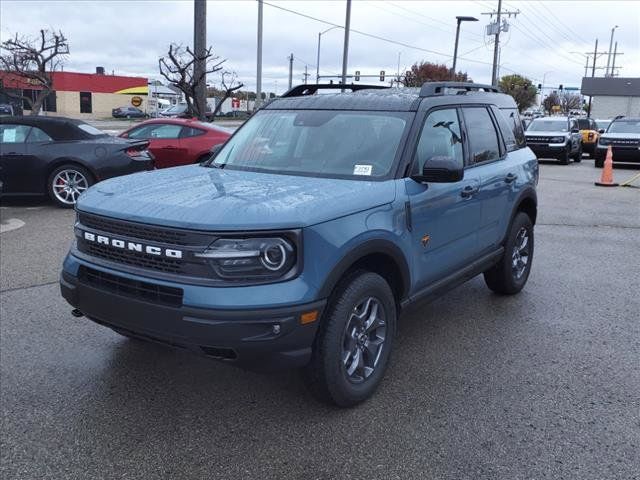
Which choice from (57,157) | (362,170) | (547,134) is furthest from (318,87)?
(547,134)

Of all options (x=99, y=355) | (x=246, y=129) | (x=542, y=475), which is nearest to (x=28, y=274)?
(x=99, y=355)

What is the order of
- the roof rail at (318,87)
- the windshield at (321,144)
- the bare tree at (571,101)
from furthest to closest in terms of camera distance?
the bare tree at (571,101) → the roof rail at (318,87) → the windshield at (321,144)

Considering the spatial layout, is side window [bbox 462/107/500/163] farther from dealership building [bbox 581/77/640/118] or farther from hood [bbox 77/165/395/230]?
dealership building [bbox 581/77/640/118]

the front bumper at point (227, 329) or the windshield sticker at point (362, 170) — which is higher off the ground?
the windshield sticker at point (362, 170)

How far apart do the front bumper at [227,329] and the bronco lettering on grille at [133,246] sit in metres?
0.16

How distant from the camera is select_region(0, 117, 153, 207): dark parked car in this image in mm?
10148

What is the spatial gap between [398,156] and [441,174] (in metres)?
0.33

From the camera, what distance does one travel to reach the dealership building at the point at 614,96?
76.0 metres

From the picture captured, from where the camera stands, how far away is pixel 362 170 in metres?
4.11

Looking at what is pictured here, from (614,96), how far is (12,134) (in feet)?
263

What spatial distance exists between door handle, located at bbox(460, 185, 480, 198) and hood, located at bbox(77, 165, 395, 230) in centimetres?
91

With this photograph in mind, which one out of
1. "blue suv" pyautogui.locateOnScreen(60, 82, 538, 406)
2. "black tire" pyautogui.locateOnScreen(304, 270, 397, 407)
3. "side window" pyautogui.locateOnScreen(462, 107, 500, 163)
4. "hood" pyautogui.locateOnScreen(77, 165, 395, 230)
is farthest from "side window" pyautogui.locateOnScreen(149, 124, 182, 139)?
"black tire" pyautogui.locateOnScreen(304, 270, 397, 407)

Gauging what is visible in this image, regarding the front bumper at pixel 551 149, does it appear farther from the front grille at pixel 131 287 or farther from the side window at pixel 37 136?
the front grille at pixel 131 287

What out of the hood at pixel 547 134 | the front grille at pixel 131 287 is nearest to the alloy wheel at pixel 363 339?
the front grille at pixel 131 287
